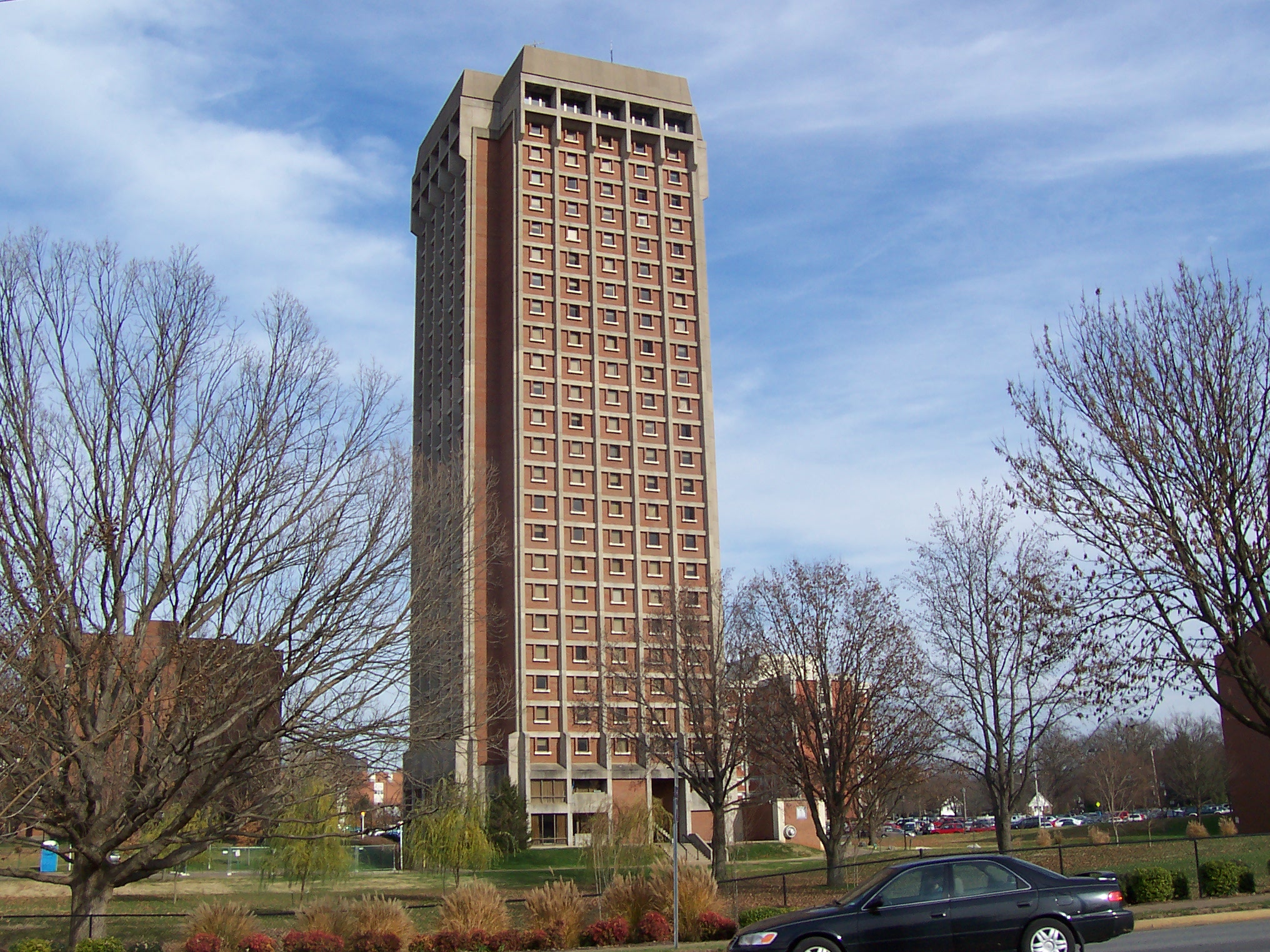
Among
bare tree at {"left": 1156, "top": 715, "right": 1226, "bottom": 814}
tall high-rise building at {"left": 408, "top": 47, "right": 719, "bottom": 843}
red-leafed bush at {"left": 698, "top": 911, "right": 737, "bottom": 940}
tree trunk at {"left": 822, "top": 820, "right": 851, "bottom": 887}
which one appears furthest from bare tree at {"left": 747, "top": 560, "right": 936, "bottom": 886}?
bare tree at {"left": 1156, "top": 715, "right": 1226, "bottom": 814}

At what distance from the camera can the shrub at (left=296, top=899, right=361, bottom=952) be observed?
71.5ft

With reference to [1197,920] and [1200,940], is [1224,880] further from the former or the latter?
[1200,940]

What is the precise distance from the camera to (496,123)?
89.4 metres

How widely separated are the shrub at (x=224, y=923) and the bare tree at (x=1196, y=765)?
70.4 metres

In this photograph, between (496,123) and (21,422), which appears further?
(496,123)

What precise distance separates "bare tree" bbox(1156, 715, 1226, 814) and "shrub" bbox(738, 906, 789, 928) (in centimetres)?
6284

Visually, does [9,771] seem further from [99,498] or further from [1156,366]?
[1156,366]

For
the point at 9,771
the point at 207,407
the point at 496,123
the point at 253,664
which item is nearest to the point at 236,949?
the point at 253,664

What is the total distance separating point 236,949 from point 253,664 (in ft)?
17.7

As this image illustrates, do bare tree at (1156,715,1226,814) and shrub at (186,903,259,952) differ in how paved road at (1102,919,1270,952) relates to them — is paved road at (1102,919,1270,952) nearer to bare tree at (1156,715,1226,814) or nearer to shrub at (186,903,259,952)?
shrub at (186,903,259,952)

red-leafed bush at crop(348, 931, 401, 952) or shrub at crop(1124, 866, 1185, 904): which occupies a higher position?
shrub at crop(1124, 866, 1185, 904)

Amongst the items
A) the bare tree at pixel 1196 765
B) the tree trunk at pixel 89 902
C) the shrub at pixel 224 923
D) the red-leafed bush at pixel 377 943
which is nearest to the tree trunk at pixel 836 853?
the red-leafed bush at pixel 377 943

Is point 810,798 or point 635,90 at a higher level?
point 635,90

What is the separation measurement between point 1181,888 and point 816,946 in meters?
12.9
